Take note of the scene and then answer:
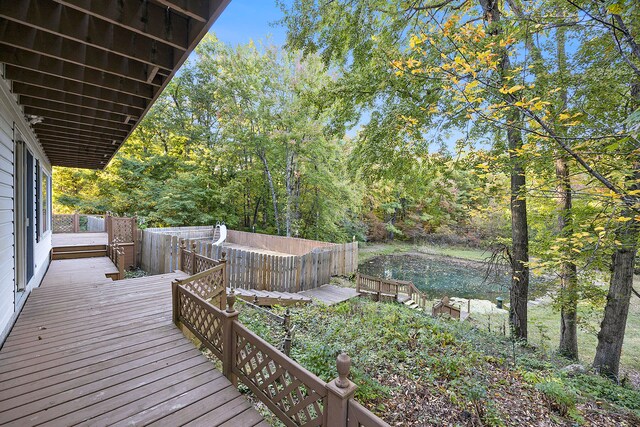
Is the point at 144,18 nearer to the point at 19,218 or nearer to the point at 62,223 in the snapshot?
the point at 19,218

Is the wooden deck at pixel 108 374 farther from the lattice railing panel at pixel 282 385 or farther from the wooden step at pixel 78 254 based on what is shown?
the wooden step at pixel 78 254

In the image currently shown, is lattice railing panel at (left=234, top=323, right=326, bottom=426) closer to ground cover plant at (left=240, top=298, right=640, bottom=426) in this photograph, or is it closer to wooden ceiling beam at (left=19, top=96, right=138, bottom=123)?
ground cover plant at (left=240, top=298, right=640, bottom=426)

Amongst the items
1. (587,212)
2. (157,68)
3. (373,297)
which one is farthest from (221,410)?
(373,297)

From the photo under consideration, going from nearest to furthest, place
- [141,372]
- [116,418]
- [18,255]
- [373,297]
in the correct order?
[116,418] → [141,372] → [18,255] → [373,297]

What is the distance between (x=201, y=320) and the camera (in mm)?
3371

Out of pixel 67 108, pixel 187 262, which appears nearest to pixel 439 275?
pixel 187 262

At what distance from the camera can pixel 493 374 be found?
354 cm

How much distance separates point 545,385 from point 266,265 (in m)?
6.05

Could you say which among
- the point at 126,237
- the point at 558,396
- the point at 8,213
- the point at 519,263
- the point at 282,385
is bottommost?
the point at 558,396

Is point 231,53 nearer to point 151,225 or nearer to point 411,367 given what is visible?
point 151,225

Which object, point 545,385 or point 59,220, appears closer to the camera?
point 545,385

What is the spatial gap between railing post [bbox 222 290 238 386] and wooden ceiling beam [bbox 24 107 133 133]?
3734 mm

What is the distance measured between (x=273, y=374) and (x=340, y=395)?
886 millimetres

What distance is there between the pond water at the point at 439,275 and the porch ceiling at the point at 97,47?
12.7 meters
